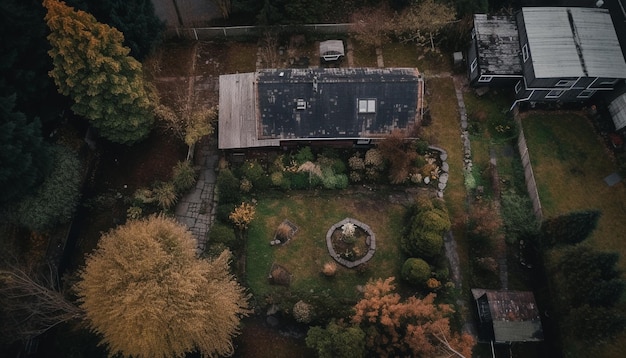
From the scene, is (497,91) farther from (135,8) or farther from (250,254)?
(135,8)

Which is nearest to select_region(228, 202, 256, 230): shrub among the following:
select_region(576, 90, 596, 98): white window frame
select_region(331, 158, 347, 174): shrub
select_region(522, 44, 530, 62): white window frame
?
select_region(331, 158, 347, 174): shrub

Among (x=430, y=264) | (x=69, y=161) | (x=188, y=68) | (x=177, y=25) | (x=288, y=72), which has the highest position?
(x=177, y=25)

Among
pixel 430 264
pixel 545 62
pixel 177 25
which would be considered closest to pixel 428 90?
pixel 545 62

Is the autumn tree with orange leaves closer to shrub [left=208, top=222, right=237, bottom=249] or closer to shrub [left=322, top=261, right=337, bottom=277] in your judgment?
shrub [left=322, top=261, right=337, bottom=277]

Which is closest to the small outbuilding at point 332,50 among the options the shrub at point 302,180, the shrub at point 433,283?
the shrub at point 302,180

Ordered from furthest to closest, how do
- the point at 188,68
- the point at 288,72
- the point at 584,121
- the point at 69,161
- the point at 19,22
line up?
the point at 188,68
the point at 584,121
the point at 288,72
the point at 69,161
the point at 19,22

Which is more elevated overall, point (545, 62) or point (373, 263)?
point (545, 62)

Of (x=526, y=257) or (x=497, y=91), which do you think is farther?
(x=497, y=91)

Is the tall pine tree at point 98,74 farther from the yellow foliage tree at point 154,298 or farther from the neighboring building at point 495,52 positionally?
the neighboring building at point 495,52
